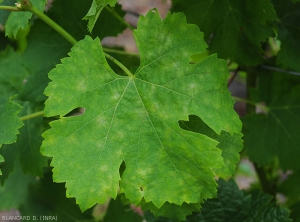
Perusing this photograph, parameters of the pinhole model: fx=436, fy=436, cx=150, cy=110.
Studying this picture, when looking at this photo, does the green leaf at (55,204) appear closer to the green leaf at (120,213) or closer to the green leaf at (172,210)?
the green leaf at (120,213)

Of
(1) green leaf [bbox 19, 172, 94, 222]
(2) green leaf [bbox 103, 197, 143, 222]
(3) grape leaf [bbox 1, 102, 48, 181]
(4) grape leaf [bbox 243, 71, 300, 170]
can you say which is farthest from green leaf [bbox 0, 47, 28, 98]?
(4) grape leaf [bbox 243, 71, 300, 170]

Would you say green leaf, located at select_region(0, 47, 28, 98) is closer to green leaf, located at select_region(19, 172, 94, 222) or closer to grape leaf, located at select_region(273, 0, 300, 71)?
green leaf, located at select_region(19, 172, 94, 222)

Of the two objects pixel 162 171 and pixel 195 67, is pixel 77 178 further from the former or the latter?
pixel 195 67

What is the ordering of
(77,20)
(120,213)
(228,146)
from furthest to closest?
(120,213) < (77,20) < (228,146)

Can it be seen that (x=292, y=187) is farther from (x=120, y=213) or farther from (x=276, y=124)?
(x=120, y=213)

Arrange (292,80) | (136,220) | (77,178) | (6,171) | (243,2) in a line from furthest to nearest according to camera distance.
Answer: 1. (136,220)
2. (292,80)
3. (6,171)
4. (243,2)
5. (77,178)

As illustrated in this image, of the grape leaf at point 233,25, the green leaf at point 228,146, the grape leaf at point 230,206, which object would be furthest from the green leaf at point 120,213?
the grape leaf at point 233,25

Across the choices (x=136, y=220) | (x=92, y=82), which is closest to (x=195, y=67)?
(x=92, y=82)

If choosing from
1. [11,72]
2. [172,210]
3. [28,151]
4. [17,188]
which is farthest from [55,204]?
[172,210]
